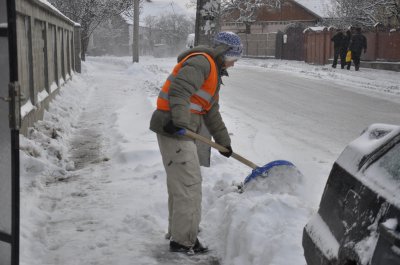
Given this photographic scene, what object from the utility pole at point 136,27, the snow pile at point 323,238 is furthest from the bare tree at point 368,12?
the snow pile at point 323,238

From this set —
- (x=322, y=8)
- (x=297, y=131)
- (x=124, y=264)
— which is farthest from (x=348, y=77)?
(x=322, y=8)

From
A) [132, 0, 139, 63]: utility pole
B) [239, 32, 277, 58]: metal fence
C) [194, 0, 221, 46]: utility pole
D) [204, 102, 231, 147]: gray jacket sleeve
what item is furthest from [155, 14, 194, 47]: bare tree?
[204, 102, 231, 147]: gray jacket sleeve

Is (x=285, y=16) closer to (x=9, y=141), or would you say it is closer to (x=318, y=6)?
(x=318, y=6)

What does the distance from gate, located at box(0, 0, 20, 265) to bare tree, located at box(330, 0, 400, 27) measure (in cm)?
2108

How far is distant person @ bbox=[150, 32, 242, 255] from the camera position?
12.9ft

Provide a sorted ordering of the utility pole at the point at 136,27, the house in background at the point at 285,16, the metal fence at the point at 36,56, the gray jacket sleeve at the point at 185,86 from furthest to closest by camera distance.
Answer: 1. the house in background at the point at 285,16
2. the utility pole at the point at 136,27
3. the metal fence at the point at 36,56
4. the gray jacket sleeve at the point at 185,86

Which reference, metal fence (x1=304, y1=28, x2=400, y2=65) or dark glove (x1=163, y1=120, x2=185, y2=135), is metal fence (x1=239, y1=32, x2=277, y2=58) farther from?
dark glove (x1=163, y1=120, x2=185, y2=135)

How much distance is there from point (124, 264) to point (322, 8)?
50074 mm

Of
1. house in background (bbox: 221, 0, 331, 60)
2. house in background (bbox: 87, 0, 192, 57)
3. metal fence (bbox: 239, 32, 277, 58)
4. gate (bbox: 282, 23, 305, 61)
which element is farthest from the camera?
house in background (bbox: 87, 0, 192, 57)

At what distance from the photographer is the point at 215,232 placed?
4566 millimetres

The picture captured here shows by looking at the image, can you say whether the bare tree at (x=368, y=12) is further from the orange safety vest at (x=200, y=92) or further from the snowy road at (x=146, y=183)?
the orange safety vest at (x=200, y=92)

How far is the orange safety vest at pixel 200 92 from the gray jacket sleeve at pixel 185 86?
3.1 inches

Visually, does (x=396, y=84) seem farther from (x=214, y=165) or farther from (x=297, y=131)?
(x=214, y=165)

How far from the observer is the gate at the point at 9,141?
3.01 m
